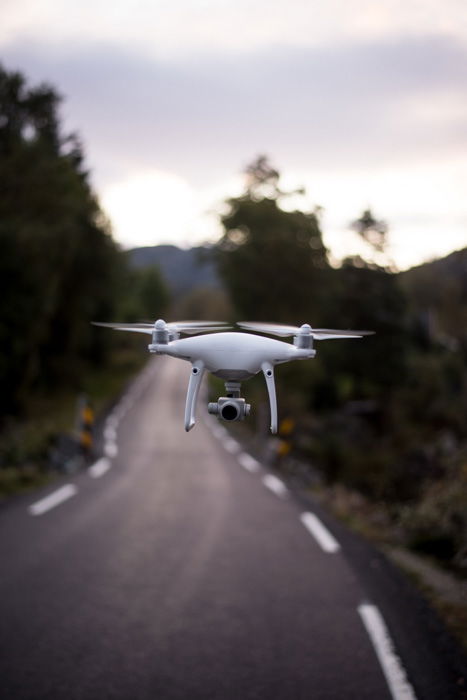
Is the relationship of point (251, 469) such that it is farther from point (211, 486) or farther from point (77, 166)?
point (77, 166)

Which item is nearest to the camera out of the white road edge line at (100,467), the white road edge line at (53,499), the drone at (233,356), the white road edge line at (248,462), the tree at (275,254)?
the drone at (233,356)

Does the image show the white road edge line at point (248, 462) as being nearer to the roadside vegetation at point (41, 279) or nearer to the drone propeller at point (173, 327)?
the roadside vegetation at point (41, 279)

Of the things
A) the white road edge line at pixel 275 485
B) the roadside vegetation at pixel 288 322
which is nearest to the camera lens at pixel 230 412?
the roadside vegetation at pixel 288 322

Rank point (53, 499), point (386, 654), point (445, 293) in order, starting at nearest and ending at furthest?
point (386, 654) < point (53, 499) < point (445, 293)

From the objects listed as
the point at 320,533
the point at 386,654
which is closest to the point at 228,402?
the point at 386,654

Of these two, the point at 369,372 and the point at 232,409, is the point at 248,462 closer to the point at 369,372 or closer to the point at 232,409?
the point at 232,409

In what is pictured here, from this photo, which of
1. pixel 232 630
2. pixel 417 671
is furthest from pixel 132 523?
pixel 417 671
